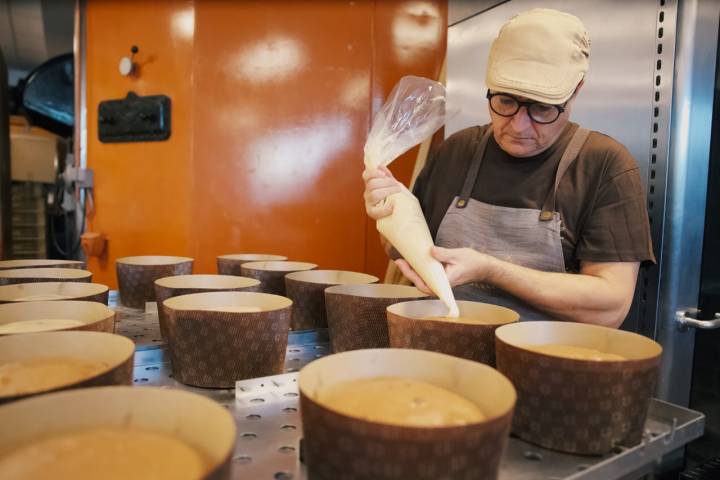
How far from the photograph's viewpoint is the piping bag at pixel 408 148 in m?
1.08

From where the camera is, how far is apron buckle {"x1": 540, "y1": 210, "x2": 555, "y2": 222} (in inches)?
54.9

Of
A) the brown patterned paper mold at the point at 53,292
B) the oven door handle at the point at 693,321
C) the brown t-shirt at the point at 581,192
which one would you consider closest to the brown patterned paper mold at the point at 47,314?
the brown patterned paper mold at the point at 53,292

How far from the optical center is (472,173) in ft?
5.29

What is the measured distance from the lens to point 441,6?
2533 mm

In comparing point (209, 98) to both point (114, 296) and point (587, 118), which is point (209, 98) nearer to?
point (114, 296)

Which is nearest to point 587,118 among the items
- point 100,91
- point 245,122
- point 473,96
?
point 473,96

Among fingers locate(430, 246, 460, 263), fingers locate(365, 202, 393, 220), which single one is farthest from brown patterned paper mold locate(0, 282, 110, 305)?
fingers locate(430, 246, 460, 263)

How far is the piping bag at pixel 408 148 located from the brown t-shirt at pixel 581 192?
0.91 ft

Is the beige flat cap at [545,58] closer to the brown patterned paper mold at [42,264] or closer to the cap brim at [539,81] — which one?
the cap brim at [539,81]

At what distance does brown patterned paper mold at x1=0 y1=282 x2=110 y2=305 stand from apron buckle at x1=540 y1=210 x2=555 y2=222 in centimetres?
106

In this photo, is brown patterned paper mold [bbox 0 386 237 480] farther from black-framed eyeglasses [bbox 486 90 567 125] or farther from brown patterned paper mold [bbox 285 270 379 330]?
black-framed eyeglasses [bbox 486 90 567 125]

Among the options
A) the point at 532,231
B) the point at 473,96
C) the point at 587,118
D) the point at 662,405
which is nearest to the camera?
the point at 662,405

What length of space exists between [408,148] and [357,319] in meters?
0.45

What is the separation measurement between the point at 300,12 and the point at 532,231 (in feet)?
5.36
